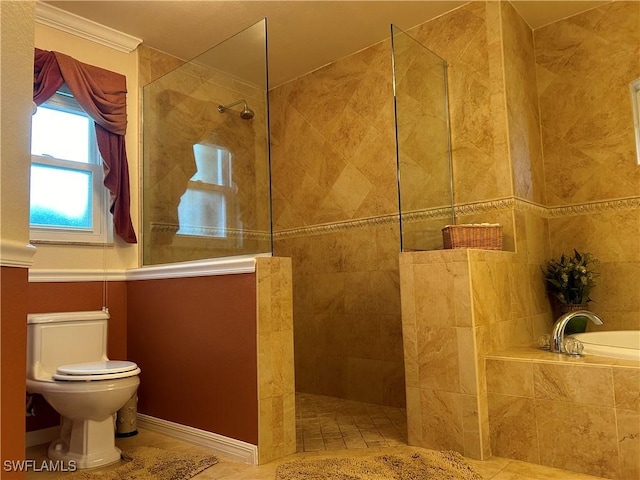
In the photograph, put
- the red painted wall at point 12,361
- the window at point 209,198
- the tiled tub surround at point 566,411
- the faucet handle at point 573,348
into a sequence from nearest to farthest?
the red painted wall at point 12,361, the tiled tub surround at point 566,411, the faucet handle at point 573,348, the window at point 209,198

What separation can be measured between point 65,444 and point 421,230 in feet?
7.02

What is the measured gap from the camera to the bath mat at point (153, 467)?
7.02 ft

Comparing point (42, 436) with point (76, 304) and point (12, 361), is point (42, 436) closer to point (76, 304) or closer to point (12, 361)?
point (76, 304)

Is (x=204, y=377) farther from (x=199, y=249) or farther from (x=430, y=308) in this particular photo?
(x=430, y=308)

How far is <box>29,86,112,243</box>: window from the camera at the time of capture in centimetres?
282

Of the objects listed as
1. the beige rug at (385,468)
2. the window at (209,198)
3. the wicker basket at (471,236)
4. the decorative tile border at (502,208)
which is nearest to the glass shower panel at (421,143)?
the decorative tile border at (502,208)

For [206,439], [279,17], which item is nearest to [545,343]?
[206,439]

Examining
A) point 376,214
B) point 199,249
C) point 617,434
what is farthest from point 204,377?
point 617,434

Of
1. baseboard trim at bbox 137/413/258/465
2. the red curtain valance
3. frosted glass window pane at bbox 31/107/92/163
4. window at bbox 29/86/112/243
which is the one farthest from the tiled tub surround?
frosted glass window pane at bbox 31/107/92/163

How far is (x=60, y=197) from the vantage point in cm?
289

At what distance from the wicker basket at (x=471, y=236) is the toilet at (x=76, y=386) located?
67.8 inches

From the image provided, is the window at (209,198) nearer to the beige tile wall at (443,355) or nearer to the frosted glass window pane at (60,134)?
the frosted glass window pane at (60,134)

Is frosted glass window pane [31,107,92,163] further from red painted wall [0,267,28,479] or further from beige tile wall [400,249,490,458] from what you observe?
beige tile wall [400,249,490,458]

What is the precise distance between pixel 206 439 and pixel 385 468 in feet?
3.08
